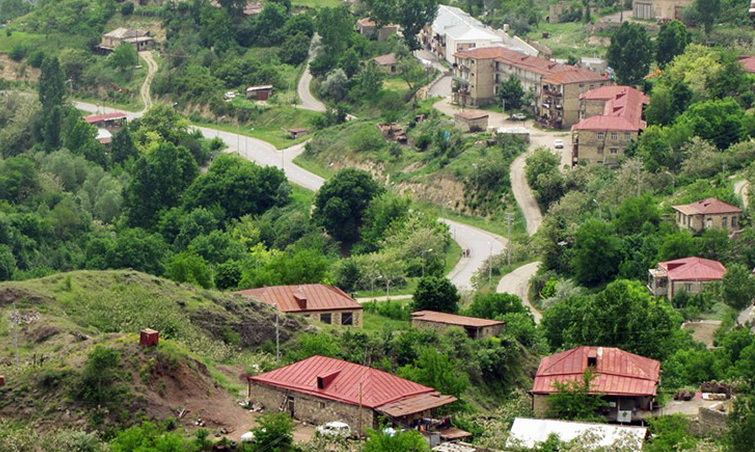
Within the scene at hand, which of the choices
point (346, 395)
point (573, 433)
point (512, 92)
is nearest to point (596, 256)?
point (512, 92)

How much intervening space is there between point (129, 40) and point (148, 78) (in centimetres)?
715

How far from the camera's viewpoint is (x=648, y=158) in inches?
4026

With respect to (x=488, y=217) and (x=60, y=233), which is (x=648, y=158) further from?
(x=60, y=233)

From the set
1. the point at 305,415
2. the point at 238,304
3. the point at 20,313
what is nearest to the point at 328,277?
the point at 238,304

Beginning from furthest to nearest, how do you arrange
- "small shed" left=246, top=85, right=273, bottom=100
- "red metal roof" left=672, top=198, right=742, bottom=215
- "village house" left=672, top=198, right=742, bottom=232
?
"small shed" left=246, top=85, right=273, bottom=100 → "red metal roof" left=672, top=198, right=742, bottom=215 → "village house" left=672, top=198, right=742, bottom=232

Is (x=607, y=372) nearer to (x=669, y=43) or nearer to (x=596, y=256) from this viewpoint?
(x=596, y=256)

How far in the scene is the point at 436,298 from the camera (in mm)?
78750

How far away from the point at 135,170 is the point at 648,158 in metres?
31.8

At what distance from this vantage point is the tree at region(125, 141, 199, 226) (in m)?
115

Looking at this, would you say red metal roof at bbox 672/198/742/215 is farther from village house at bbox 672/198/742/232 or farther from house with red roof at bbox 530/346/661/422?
house with red roof at bbox 530/346/661/422

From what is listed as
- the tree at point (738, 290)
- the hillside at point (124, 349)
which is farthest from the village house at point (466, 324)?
the tree at point (738, 290)

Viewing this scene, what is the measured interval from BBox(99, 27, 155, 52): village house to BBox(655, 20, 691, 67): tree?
1857 inches

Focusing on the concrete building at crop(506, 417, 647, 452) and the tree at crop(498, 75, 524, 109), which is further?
the tree at crop(498, 75, 524, 109)

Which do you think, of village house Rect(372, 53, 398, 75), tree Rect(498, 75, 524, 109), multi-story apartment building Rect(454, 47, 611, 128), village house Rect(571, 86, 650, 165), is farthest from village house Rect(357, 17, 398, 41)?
village house Rect(571, 86, 650, 165)
